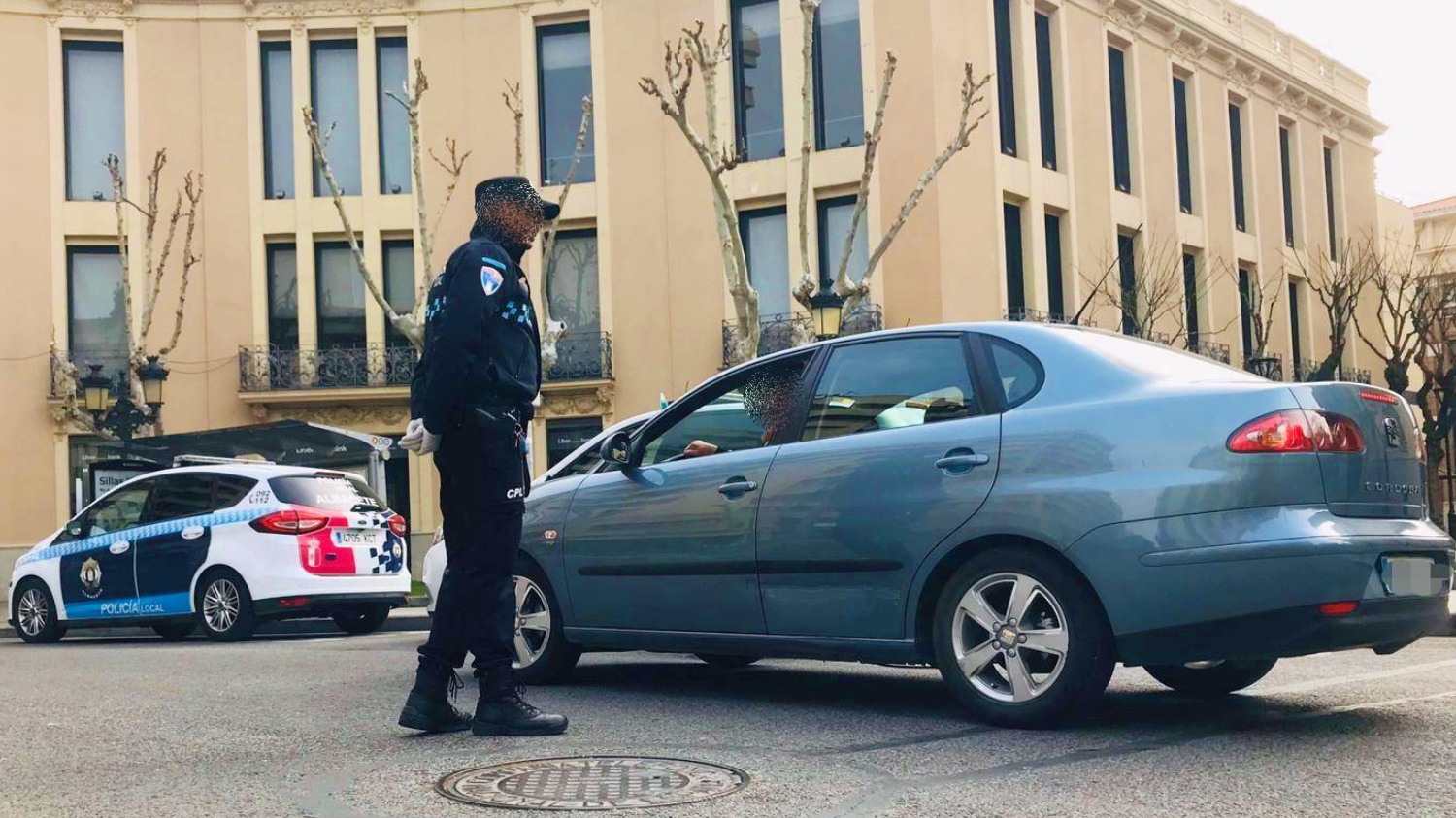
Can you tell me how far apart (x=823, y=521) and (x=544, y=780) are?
5.86ft

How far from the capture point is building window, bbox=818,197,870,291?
25891 millimetres

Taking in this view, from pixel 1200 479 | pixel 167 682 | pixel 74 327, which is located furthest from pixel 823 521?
pixel 74 327

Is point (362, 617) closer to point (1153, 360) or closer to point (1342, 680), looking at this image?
point (1342, 680)

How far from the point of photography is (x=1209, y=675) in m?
6.49

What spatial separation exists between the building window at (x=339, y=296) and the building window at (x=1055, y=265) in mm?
12471

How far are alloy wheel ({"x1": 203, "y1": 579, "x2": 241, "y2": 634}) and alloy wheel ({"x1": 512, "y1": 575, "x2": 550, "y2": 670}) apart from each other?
6199 millimetres

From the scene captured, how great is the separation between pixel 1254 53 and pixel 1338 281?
5326mm

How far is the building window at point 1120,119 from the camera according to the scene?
30.3 metres

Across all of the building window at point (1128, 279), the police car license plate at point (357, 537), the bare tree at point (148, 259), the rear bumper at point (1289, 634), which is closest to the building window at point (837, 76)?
the building window at point (1128, 279)

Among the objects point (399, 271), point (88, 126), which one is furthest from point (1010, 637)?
point (88, 126)

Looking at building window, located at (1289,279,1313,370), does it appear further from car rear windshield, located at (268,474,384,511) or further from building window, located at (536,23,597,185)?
A: car rear windshield, located at (268,474,384,511)

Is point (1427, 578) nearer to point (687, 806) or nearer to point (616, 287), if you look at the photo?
point (687, 806)

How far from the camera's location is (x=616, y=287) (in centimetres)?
2767

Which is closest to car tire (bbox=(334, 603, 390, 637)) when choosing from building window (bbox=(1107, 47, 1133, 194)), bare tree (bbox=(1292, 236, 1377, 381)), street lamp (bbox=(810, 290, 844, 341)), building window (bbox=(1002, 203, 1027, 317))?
street lamp (bbox=(810, 290, 844, 341))
